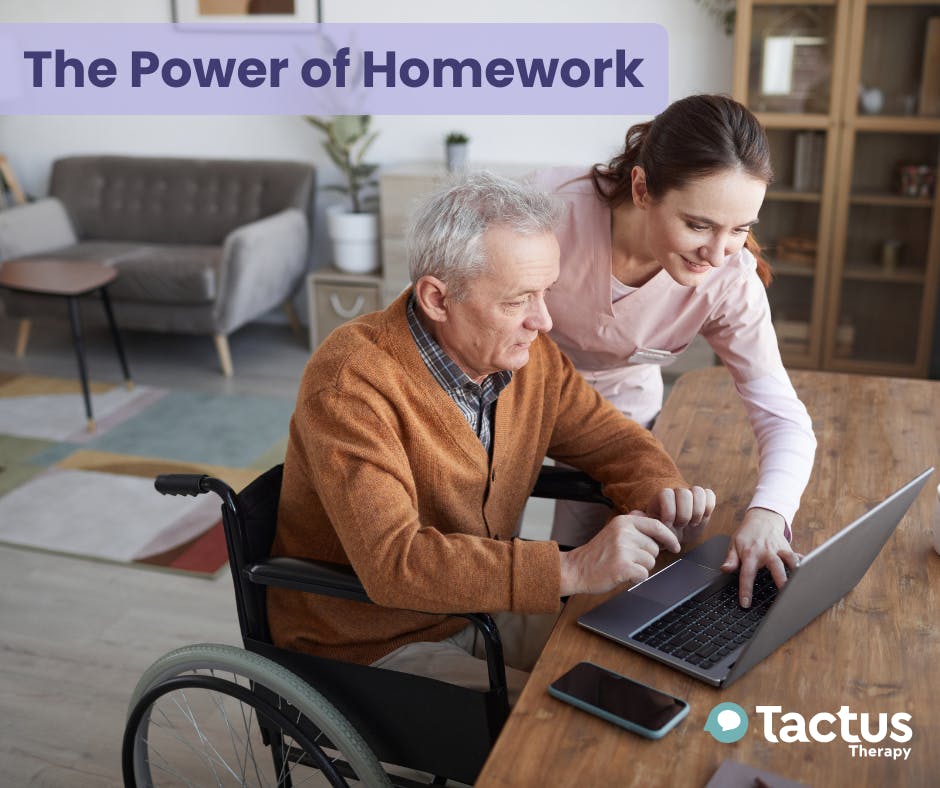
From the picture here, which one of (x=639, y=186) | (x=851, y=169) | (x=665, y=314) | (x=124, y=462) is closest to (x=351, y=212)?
(x=124, y=462)

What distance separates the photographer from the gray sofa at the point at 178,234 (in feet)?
14.3

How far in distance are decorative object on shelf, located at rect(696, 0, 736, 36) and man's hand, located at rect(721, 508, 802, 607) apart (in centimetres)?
326

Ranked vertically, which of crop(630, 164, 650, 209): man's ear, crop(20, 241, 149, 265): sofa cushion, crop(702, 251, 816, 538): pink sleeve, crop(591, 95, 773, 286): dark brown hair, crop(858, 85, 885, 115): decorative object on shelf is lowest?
crop(20, 241, 149, 265): sofa cushion

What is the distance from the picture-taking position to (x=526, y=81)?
14.9 feet

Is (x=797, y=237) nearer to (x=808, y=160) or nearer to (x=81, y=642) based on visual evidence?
(x=808, y=160)

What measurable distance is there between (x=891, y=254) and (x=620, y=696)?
3483 mm

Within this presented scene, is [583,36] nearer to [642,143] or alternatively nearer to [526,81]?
[526,81]

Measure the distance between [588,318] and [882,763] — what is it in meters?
0.91

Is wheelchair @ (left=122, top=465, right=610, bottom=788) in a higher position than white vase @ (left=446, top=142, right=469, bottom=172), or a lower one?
lower

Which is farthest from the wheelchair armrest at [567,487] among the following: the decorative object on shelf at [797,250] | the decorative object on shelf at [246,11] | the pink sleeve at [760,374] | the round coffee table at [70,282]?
the decorative object on shelf at [246,11]

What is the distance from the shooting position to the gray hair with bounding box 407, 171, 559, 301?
52.7 inches

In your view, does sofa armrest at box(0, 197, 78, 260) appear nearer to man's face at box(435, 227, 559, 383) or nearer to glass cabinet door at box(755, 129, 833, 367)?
glass cabinet door at box(755, 129, 833, 367)

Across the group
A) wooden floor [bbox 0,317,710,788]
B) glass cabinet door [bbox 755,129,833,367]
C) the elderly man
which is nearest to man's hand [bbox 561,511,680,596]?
the elderly man

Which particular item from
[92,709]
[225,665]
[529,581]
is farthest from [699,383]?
[92,709]
